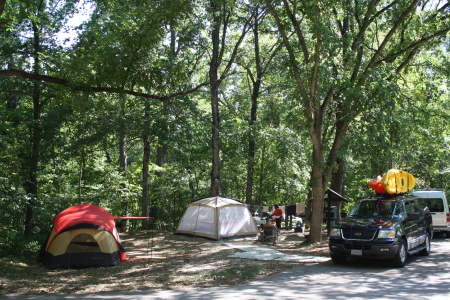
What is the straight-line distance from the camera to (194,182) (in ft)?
88.9

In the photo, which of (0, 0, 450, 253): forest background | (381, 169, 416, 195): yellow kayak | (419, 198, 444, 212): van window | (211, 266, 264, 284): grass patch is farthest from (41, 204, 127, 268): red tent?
(419, 198, 444, 212): van window

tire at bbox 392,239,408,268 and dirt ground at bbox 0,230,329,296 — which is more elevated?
tire at bbox 392,239,408,268

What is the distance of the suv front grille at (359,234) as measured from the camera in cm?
991

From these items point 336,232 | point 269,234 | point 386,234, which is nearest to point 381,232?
point 386,234

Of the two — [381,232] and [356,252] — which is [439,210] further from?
[356,252]

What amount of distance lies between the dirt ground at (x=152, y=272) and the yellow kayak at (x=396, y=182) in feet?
9.54

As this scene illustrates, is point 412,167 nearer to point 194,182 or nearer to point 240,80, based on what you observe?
point 240,80

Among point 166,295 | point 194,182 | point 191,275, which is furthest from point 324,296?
point 194,182

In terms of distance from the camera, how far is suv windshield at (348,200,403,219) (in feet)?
35.4

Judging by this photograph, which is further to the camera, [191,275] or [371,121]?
[371,121]

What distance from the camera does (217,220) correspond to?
1662 cm

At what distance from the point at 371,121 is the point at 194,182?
16.2 metres

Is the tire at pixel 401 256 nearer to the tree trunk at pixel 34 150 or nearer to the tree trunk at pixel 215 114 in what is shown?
the tree trunk at pixel 215 114

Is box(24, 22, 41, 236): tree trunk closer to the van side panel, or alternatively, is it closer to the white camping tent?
the white camping tent
